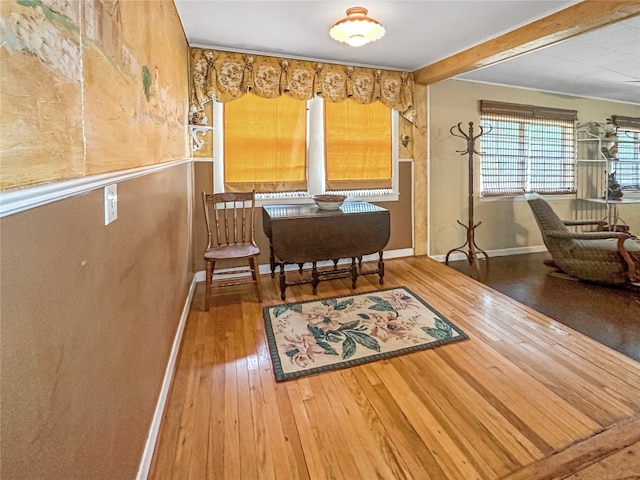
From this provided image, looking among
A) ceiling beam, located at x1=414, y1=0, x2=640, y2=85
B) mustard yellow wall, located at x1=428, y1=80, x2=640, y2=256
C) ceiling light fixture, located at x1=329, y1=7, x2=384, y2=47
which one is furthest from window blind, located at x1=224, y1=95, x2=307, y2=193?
mustard yellow wall, located at x1=428, y1=80, x2=640, y2=256

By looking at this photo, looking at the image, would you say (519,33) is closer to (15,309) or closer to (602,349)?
(602,349)

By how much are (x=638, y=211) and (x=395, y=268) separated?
4603 mm

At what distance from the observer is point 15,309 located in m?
0.58

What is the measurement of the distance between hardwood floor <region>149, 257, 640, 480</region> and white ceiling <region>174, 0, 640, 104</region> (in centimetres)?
236

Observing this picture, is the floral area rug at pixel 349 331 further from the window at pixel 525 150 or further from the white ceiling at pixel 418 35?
the window at pixel 525 150

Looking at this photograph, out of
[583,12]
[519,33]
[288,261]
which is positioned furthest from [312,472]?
[519,33]

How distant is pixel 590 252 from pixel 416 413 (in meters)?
2.93

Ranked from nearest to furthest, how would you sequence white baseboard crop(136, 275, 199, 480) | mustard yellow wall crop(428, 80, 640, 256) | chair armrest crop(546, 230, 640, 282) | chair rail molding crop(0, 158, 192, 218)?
chair rail molding crop(0, 158, 192, 218) → white baseboard crop(136, 275, 199, 480) → chair armrest crop(546, 230, 640, 282) → mustard yellow wall crop(428, 80, 640, 256)

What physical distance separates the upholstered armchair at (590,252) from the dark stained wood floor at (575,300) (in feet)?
0.45

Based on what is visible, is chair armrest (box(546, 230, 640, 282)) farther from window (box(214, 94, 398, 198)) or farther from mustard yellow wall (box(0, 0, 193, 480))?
mustard yellow wall (box(0, 0, 193, 480))

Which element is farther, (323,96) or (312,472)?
(323,96)

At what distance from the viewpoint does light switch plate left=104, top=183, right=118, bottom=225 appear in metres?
1.03

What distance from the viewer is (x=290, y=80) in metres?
3.58

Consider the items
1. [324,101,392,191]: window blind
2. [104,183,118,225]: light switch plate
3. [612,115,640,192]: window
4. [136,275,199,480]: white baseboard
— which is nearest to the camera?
[104,183,118,225]: light switch plate
